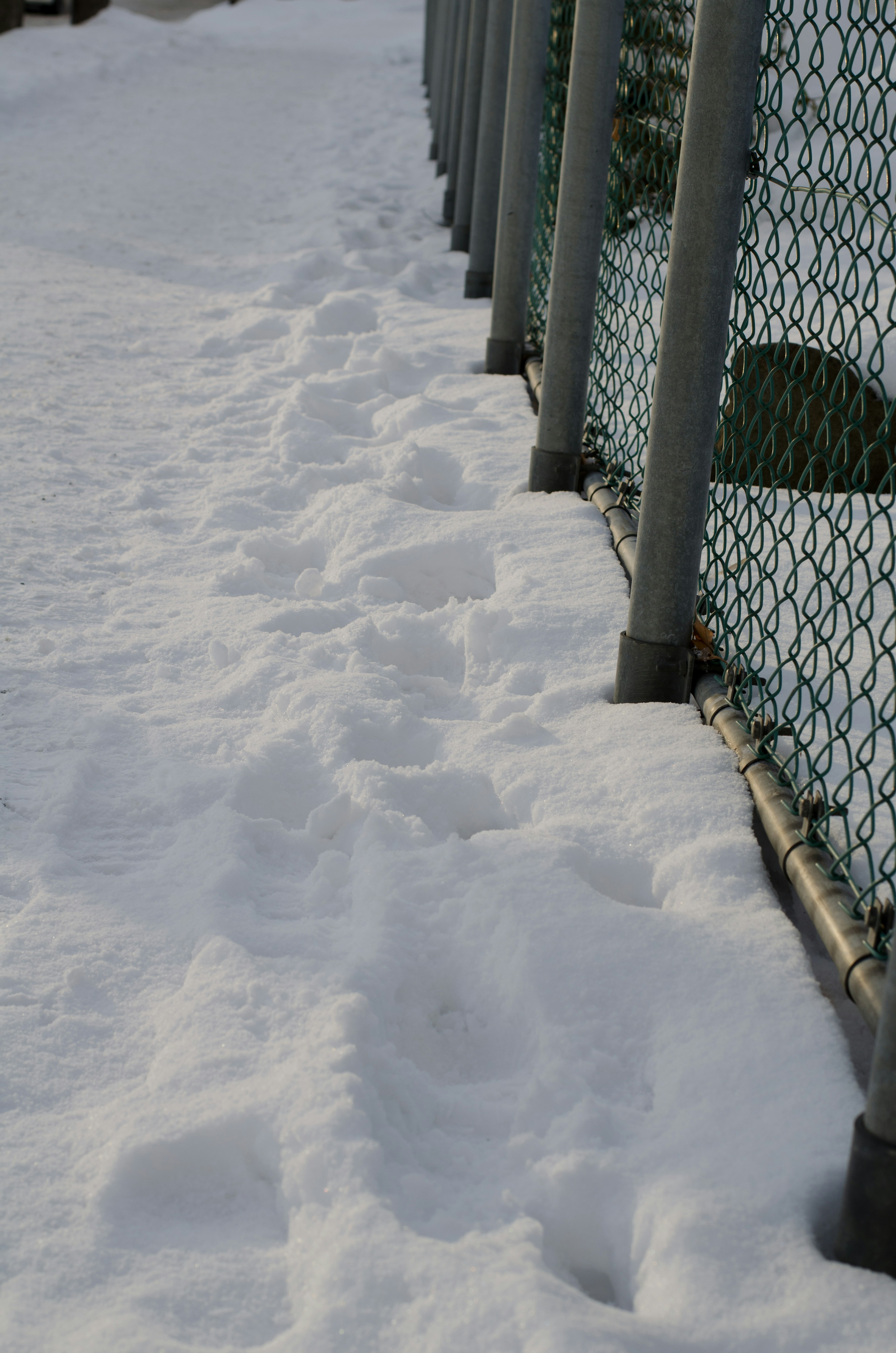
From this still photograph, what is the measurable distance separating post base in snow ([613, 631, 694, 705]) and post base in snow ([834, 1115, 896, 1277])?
3.98 ft

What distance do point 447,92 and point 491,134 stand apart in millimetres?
4021

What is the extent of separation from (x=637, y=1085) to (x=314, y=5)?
24888 millimetres

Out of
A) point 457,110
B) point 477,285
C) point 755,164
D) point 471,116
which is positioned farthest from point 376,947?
point 457,110

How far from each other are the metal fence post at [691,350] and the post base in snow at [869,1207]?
124 cm

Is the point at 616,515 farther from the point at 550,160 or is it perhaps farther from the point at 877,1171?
the point at 550,160

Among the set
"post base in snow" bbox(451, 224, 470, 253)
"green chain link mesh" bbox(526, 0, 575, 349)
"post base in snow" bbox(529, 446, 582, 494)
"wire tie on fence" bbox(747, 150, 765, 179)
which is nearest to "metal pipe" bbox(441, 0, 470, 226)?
"post base in snow" bbox(451, 224, 470, 253)

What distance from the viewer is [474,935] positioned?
1.86m

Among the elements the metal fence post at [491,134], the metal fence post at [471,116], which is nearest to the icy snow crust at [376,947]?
A: the metal fence post at [491,134]

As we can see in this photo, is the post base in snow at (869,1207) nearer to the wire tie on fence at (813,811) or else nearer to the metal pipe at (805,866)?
the metal pipe at (805,866)

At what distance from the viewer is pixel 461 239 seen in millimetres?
7062

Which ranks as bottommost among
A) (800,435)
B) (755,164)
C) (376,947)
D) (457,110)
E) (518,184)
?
(376,947)

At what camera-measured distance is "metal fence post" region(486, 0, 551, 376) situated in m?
4.38

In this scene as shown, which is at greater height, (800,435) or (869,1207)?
(800,435)

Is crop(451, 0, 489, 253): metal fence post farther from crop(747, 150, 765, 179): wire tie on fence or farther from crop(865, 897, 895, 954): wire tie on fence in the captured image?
crop(865, 897, 895, 954): wire tie on fence
